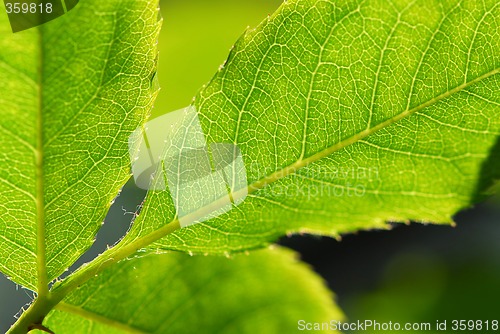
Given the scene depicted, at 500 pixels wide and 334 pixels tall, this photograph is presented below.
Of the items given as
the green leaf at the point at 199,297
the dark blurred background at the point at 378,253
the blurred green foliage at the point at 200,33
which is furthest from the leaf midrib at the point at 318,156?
the blurred green foliage at the point at 200,33

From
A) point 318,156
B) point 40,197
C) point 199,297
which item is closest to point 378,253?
point 199,297

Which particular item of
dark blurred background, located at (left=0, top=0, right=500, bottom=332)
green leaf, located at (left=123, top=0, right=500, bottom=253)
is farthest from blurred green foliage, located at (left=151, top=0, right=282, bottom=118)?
green leaf, located at (left=123, top=0, right=500, bottom=253)

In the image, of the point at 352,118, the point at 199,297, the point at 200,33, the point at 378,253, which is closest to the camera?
the point at 352,118

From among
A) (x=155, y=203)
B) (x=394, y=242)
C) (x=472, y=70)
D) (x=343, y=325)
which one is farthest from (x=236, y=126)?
(x=394, y=242)

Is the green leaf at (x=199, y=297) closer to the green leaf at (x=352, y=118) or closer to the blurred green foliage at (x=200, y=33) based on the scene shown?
the green leaf at (x=352, y=118)

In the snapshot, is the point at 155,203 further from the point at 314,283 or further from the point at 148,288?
the point at 314,283

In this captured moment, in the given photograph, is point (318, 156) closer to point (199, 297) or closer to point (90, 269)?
point (90, 269)

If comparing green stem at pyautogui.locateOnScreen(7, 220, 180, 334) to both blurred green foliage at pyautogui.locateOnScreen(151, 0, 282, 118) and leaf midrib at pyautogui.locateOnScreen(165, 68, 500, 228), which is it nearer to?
leaf midrib at pyautogui.locateOnScreen(165, 68, 500, 228)
